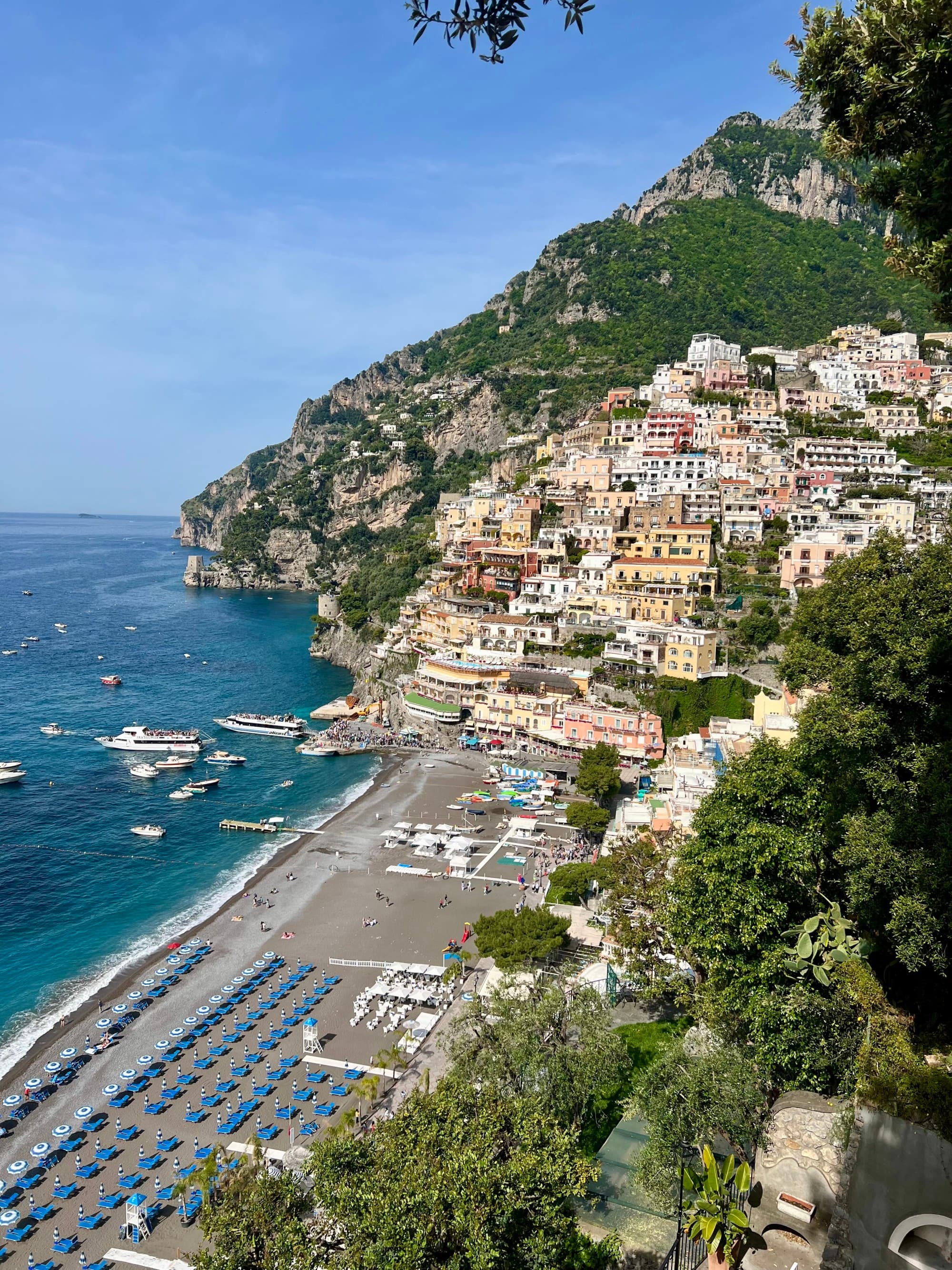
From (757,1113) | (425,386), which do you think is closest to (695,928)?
(757,1113)

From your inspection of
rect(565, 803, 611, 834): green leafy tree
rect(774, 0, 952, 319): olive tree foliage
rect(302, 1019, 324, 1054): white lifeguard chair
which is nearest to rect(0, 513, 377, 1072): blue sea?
rect(302, 1019, 324, 1054): white lifeguard chair

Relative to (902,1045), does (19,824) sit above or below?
below

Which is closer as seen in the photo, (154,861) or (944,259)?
(944,259)

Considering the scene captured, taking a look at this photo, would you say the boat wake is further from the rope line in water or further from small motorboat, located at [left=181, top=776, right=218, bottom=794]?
small motorboat, located at [left=181, top=776, right=218, bottom=794]

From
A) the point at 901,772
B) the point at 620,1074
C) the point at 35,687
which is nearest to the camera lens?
the point at 901,772

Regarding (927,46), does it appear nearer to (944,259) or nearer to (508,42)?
(944,259)

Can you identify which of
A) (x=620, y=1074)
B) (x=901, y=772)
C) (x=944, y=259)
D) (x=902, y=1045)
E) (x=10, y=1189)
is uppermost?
(x=944, y=259)

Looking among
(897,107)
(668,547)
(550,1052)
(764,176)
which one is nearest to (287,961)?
(550,1052)
